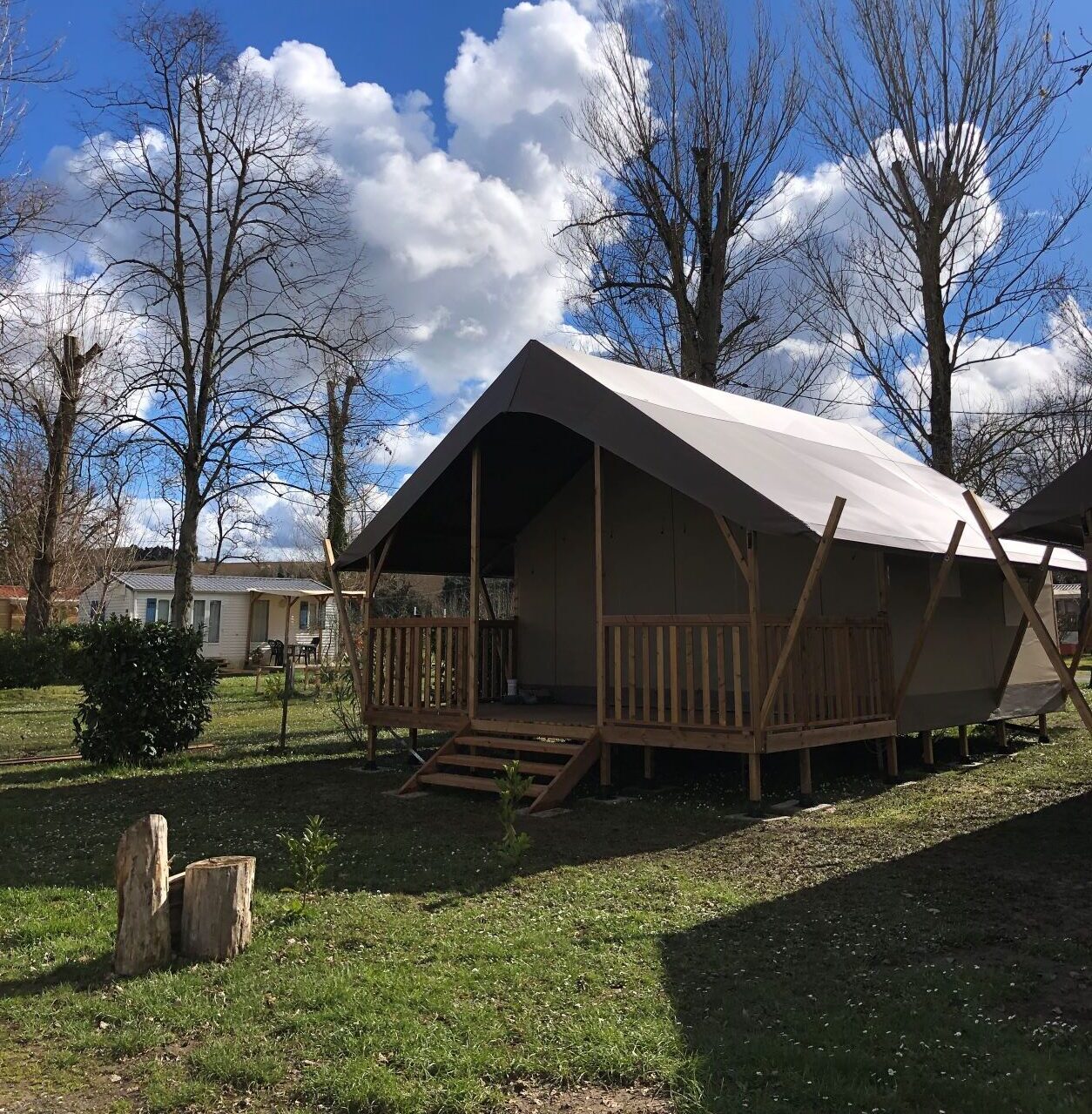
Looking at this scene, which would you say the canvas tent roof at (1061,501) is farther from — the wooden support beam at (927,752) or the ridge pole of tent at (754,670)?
the wooden support beam at (927,752)

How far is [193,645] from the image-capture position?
1068 cm

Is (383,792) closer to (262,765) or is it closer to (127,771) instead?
(262,765)

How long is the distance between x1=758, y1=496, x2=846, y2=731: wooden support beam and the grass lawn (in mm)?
954

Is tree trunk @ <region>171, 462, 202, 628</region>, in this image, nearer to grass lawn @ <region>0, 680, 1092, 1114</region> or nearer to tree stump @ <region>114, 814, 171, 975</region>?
grass lawn @ <region>0, 680, 1092, 1114</region>

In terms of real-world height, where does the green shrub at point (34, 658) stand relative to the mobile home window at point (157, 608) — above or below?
below

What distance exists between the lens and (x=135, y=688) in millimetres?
10242

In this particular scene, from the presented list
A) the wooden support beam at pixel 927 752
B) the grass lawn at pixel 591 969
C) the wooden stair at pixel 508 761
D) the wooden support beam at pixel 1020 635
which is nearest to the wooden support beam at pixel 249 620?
the wooden stair at pixel 508 761

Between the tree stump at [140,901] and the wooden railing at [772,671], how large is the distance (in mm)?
4256

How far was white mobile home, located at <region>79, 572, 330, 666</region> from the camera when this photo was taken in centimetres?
2780

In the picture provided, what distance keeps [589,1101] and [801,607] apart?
4.63 meters

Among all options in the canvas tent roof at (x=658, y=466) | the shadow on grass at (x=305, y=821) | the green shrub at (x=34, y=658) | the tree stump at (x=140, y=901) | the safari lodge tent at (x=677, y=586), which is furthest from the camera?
the green shrub at (x=34, y=658)

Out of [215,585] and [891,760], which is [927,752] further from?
[215,585]

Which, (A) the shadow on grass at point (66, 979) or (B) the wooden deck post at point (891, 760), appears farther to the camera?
(B) the wooden deck post at point (891, 760)

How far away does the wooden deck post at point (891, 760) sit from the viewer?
892 cm
